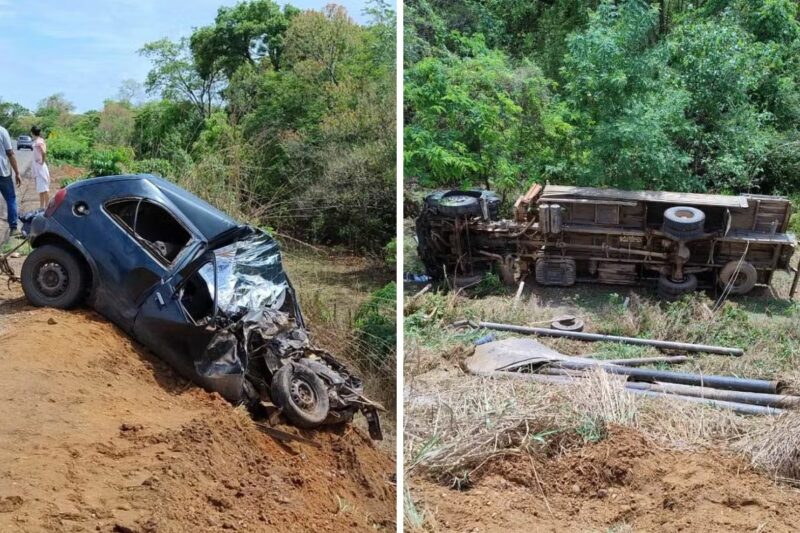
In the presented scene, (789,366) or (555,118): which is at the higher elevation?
(555,118)

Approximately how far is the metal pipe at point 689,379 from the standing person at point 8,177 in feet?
11.5

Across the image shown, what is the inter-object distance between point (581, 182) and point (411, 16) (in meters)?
2.18

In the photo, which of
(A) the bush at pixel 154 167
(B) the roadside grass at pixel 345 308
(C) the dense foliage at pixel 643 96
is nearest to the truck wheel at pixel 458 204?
(C) the dense foliage at pixel 643 96

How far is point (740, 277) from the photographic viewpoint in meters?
6.29

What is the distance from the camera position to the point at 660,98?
6.71 m

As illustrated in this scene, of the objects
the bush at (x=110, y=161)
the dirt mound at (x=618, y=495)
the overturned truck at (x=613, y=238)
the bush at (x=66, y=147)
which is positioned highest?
the bush at (x=66, y=147)

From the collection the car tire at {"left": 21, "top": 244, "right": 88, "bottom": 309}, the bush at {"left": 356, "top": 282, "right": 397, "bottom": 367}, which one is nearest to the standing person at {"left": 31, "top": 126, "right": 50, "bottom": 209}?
the car tire at {"left": 21, "top": 244, "right": 88, "bottom": 309}

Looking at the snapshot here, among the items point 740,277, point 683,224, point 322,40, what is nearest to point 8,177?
point 322,40

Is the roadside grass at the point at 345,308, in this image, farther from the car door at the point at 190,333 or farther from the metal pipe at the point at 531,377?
the metal pipe at the point at 531,377

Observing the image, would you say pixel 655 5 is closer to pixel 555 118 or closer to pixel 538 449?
pixel 555 118

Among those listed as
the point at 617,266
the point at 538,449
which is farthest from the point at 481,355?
the point at 617,266

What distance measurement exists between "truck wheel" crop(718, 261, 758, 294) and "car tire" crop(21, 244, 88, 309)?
17.0ft

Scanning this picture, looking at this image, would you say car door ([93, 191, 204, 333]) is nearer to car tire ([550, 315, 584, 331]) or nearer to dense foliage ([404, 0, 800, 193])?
car tire ([550, 315, 584, 331])

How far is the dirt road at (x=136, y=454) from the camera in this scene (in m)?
1.50
